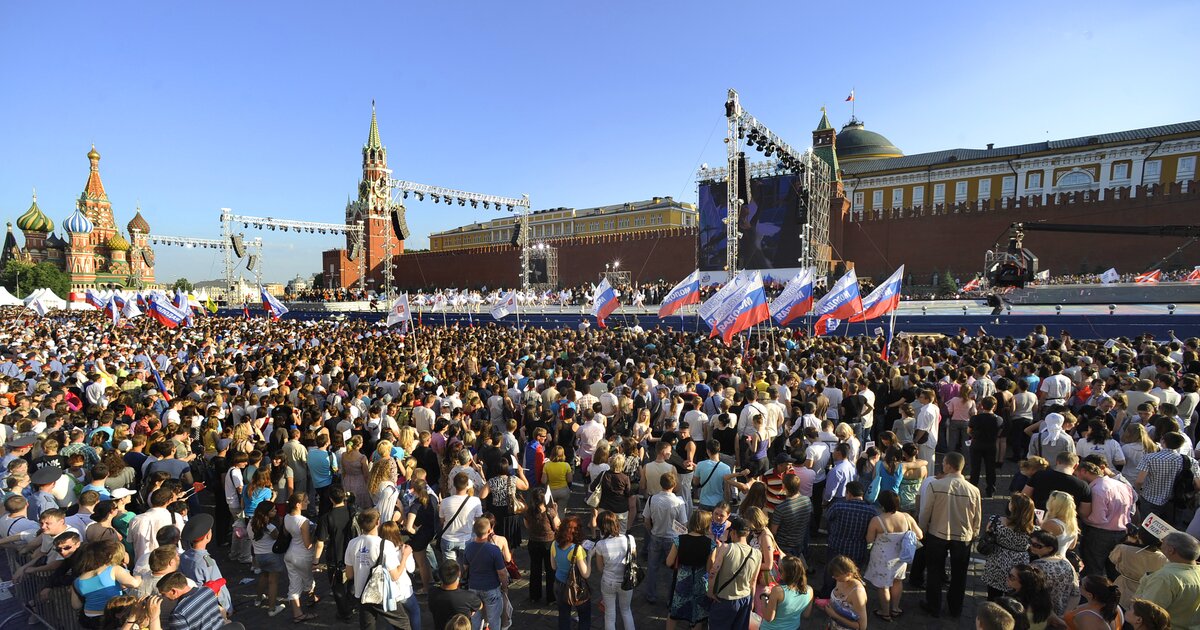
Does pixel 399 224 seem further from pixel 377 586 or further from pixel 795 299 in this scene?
pixel 377 586

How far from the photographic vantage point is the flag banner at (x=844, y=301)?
12.0 m

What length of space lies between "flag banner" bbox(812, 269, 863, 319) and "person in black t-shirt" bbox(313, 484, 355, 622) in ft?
32.3

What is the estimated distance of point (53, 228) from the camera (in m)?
74.7

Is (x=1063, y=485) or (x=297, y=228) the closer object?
(x=1063, y=485)

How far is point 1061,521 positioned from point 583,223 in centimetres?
8173

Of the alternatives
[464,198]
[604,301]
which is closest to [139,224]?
[464,198]

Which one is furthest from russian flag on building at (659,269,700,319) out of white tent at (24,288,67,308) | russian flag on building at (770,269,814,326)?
white tent at (24,288,67,308)

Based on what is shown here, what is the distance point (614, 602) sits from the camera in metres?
4.28

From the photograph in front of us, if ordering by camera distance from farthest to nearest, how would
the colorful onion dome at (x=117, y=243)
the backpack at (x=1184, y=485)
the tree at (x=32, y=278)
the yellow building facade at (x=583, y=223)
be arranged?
the yellow building facade at (x=583, y=223) < the colorful onion dome at (x=117, y=243) < the tree at (x=32, y=278) < the backpack at (x=1184, y=485)

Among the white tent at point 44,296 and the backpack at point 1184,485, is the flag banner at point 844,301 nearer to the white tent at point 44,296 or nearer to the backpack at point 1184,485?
the backpack at point 1184,485

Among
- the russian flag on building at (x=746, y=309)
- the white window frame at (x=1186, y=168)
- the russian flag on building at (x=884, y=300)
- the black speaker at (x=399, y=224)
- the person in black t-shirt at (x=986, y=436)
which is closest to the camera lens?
the person in black t-shirt at (x=986, y=436)

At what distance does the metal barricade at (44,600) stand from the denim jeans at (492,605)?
2.73 meters

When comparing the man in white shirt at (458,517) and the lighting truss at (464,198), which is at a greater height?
the lighting truss at (464,198)

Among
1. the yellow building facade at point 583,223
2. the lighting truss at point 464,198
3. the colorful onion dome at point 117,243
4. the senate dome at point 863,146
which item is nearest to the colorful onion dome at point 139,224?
the colorful onion dome at point 117,243
